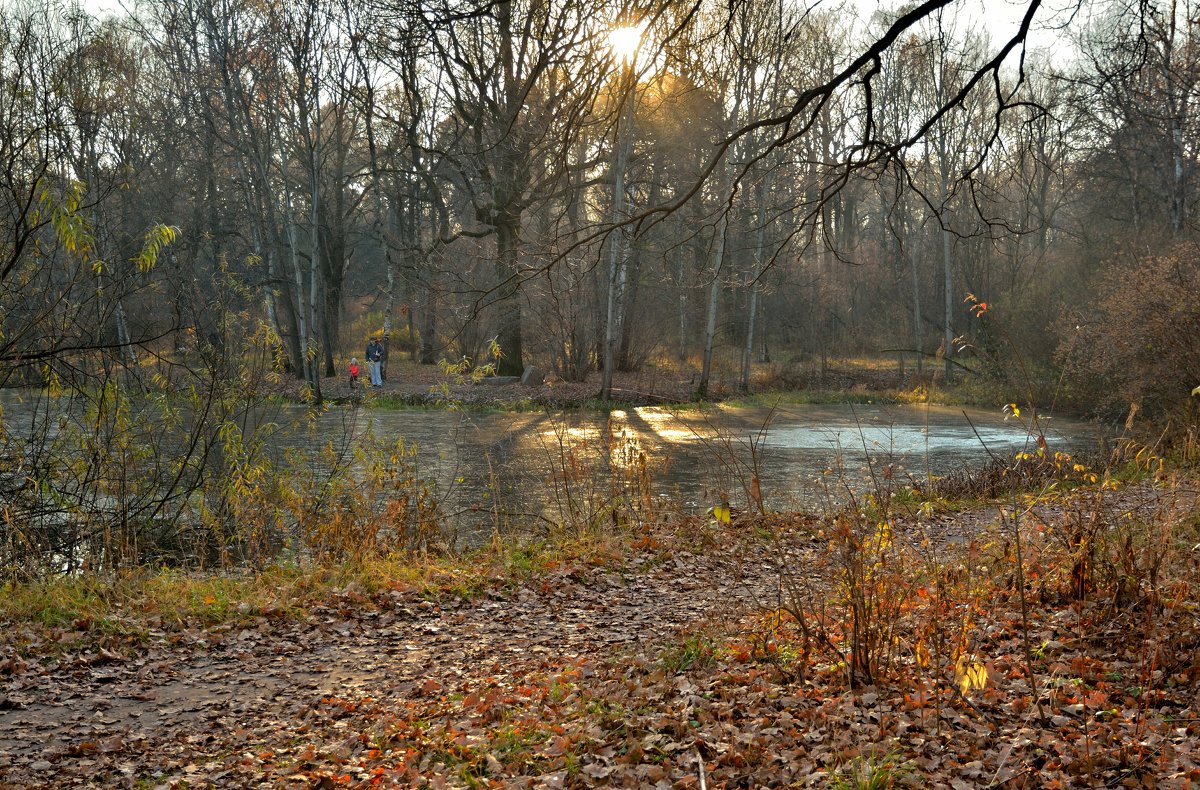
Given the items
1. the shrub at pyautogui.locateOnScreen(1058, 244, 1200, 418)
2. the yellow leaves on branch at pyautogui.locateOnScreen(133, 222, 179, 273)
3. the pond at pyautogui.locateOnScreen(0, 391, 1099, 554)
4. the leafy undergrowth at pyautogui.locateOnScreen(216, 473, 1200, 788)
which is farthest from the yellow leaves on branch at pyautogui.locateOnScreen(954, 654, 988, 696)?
the shrub at pyautogui.locateOnScreen(1058, 244, 1200, 418)

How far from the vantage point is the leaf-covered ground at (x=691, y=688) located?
4109 mm

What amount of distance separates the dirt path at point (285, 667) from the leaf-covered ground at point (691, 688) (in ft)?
0.07

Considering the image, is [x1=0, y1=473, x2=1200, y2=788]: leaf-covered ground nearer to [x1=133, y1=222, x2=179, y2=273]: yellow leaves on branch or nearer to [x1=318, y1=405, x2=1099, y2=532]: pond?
[x1=318, y1=405, x2=1099, y2=532]: pond

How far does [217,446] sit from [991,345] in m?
23.3

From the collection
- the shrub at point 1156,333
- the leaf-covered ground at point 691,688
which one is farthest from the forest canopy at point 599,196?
the leaf-covered ground at point 691,688

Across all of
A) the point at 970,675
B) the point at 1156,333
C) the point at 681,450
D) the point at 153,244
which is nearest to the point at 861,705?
the point at 970,675

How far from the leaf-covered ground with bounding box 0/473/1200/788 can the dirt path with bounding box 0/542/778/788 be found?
22mm

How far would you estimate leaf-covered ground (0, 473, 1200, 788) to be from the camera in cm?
411

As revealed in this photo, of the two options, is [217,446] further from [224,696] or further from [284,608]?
[224,696]

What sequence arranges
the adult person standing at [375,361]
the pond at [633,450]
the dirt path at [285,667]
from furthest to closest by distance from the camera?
1. the adult person standing at [375,361]
2. the pond at [633,450]
3. the dirt path at [285,667]

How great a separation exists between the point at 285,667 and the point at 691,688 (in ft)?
9.34

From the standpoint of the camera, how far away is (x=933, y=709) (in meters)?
4.51

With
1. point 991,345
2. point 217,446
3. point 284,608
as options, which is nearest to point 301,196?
point 991,345

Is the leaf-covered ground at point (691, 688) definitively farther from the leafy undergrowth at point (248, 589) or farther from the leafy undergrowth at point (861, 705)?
the leafy undergrowth at point (248, 589)
